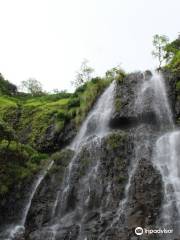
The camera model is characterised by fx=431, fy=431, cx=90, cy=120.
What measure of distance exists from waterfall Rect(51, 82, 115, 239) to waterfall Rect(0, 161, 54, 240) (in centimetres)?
202

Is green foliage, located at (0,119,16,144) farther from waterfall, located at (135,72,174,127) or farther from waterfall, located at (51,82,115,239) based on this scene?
waterfall, located at (135,72,174,127)

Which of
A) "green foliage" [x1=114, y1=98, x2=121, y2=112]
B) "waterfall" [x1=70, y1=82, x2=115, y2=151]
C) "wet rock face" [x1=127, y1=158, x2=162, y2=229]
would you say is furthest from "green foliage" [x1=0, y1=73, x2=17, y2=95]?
"wet rock face" [x1=127, y1=158, x2=162, y2=229]

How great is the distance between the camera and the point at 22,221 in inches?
941

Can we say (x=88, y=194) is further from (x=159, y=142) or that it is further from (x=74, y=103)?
(x=74, y=103)

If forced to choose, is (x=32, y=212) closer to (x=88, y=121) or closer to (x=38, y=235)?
(x=38, y=235)

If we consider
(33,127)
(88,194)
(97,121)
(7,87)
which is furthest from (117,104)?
(7,87)

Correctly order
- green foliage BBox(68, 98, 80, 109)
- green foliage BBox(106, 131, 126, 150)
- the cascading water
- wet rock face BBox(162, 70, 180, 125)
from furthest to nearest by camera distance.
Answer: green foliage BBox(68, 98, 80, 109), wet rock face BBox(162, 70, 180, 125), green foliage BBox(106, 131, 126, 150), the cascading water

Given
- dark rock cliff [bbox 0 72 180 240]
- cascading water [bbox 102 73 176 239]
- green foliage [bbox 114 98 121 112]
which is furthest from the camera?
green foliage [bbox 114 98 121 112]

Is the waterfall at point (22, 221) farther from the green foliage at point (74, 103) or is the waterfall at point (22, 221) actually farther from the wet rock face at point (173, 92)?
the green foliage at point (74, 103)

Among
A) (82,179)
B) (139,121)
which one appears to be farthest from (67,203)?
(139,121)

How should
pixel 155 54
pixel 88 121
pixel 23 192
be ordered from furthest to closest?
pixel 155 54, pixel 88 121, pixel 23 192

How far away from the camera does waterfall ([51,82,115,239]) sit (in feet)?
74.1

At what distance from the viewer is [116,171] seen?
22.1m

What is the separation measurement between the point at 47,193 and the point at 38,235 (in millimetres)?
3233
